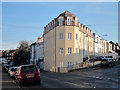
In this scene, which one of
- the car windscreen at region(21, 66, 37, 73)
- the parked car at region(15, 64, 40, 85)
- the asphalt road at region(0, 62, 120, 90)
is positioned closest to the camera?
the asphalt road at region(0, 62, 120, 90)

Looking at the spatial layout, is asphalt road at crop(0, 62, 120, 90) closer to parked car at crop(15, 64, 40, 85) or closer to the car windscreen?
parked car at crop(15, 64, 40, 85)

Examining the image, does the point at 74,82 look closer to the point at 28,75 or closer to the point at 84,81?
the point at 84,81

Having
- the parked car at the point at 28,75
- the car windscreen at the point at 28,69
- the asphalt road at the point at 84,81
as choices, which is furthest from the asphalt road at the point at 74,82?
the car windscreen at the point at 28,69

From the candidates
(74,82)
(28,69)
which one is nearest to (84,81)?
(74,82)

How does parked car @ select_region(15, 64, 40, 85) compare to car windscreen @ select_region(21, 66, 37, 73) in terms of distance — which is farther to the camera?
car windscreen @ select_region(21, 66, 37, 73)

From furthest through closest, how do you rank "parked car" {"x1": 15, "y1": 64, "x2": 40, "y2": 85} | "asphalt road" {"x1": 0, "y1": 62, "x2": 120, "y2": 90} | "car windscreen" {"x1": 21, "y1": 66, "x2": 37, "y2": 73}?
1. "car windscreen" {"x1": 21, "y1": 66, "x2": 37, "y2": 73}
2. "parked car" {"x1": 15, "y1": 64, "x2": 40, "y2": 85}
3. "asphalt road" {"x1": 0, "y1": 62, "x2": 120, "y2": 90}

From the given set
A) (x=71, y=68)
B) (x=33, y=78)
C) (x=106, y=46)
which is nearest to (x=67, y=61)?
(x=71, y=68)

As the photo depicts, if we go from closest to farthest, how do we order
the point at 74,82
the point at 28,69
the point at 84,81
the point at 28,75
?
the point at 28,75, the point at 28,69, the point at 74,82, the point at 84,81

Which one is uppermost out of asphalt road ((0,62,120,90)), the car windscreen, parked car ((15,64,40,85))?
the car windscreen

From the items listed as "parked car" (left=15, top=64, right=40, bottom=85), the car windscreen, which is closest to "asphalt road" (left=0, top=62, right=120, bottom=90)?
"parked car" (left=15, top=64, right=40, bottom=85)

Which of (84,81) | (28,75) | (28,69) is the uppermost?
(28,69)

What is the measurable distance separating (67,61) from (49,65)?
8.28 m

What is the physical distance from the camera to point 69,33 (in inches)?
1612

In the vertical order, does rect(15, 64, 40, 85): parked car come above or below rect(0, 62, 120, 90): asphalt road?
above
